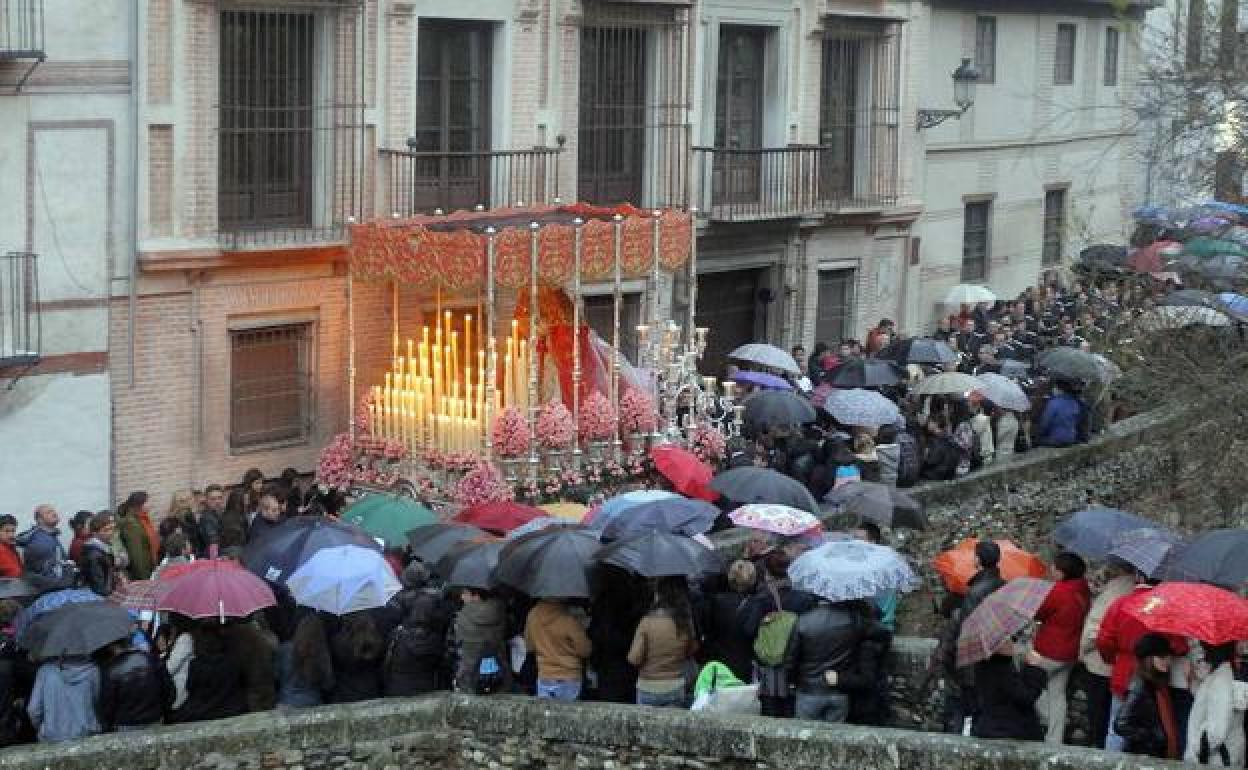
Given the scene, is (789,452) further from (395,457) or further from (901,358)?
(901,358)

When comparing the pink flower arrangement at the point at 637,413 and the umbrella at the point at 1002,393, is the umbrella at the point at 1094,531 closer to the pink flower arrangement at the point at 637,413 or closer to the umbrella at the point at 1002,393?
the pink flower arrangement at the point at 637,413

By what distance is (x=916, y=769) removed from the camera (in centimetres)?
1362

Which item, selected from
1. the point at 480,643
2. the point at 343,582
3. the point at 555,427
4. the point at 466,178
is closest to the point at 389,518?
the point at 480,643

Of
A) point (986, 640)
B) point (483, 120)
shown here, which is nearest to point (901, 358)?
point (483, 120)

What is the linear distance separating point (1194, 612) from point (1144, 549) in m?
2.49

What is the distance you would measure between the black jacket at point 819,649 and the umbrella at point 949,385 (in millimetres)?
10348

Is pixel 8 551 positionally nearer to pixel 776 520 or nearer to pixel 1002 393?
pixel 776 520

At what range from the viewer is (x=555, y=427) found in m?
22.9

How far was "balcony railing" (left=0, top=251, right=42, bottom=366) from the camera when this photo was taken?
21.0 m

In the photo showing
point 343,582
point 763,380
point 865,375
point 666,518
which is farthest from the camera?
point 763,380

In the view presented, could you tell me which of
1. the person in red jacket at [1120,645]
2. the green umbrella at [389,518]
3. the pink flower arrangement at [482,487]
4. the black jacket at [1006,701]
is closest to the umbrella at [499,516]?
the green umbrella at [389,518]

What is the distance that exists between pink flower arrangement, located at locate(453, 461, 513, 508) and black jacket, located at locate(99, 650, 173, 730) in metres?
7.73

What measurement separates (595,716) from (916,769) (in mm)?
2041

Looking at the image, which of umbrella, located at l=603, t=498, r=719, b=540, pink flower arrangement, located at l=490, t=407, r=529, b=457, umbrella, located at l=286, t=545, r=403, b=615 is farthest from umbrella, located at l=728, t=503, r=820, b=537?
pink flower arrangement, located at l=490, t=407, r=529, b=457
